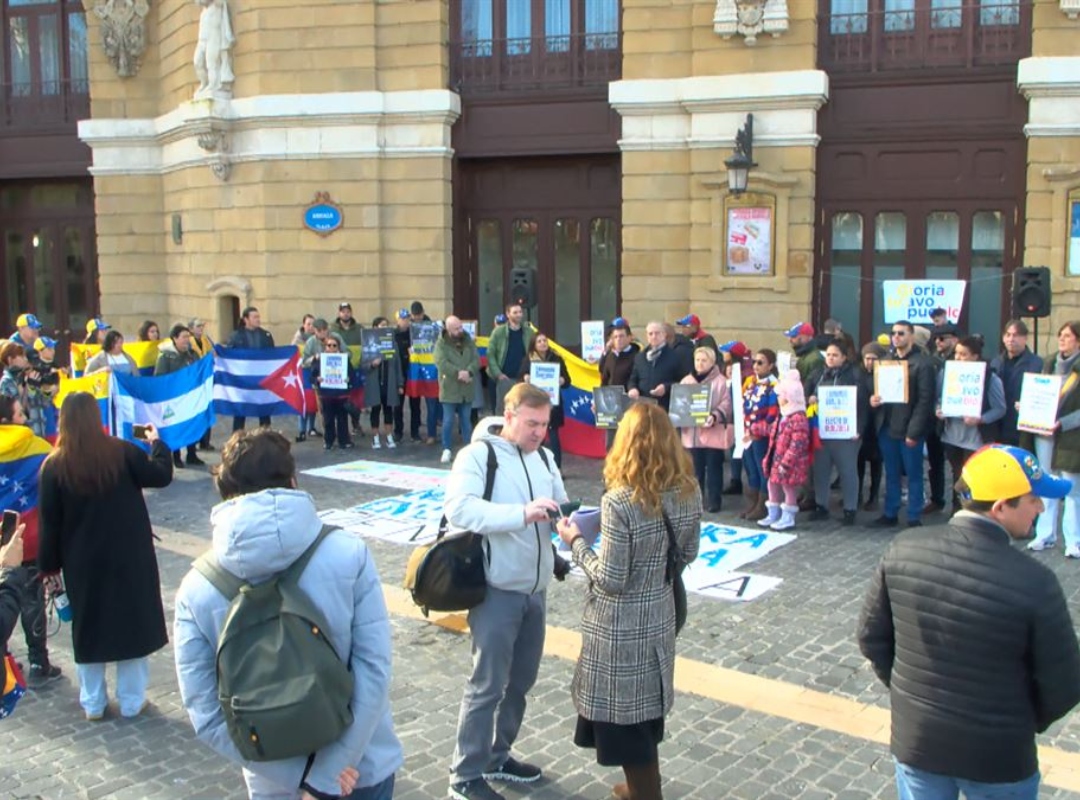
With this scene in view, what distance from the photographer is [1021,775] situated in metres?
3.54

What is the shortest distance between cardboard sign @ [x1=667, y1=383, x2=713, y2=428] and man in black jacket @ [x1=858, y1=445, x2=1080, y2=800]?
759 cm

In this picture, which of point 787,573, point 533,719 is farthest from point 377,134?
point 533,719

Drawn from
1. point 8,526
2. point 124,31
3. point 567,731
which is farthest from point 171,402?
point 124,31

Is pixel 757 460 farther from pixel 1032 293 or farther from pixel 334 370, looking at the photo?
pixel 334 370

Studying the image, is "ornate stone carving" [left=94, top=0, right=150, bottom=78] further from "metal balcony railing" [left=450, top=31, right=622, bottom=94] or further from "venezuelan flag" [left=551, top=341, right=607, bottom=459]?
"venezuelan flag" [left=551, top=341, right=607, bottom=459]

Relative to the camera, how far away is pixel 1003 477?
356 cm

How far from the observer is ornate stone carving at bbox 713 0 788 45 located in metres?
16.2

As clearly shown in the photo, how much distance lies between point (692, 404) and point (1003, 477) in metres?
7.79

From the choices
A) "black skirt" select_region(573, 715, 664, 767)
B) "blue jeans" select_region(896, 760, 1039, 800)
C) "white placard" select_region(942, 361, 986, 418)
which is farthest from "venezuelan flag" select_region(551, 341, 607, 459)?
"blue jeans" select_region(896, 760, 1039, 800)

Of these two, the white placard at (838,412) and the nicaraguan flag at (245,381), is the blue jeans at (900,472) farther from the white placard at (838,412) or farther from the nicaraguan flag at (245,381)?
the nicaraguan flag at (245,381)

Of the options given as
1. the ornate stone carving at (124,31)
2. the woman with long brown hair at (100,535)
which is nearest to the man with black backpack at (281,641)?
the woman with long brown hair at (100,535)

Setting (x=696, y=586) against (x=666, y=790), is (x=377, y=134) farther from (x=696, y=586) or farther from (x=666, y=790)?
(x=666, y=790)

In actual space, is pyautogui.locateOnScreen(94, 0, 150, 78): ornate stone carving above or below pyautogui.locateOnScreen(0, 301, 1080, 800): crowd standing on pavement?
above

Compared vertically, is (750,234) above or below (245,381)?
above
